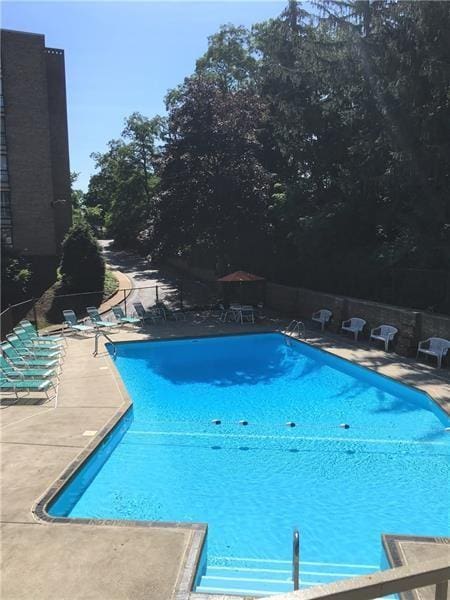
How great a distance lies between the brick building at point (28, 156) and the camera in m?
27.0

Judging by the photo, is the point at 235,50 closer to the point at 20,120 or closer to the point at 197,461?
the point at 20,120

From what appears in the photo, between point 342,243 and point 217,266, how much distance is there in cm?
917

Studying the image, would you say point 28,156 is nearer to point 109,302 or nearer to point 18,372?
point 109,302

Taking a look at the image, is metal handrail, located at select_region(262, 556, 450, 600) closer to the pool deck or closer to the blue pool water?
the pool deck

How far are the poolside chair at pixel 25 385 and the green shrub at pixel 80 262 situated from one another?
1419cm

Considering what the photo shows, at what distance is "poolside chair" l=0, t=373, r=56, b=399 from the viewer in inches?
428

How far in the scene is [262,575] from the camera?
5473mm

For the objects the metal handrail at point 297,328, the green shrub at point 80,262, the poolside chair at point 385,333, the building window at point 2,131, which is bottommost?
the metal handrail at point 297,328

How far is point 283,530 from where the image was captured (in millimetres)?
6559

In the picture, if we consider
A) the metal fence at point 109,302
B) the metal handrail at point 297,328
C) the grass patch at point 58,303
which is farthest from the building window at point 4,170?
the metal handrail at point 297,328

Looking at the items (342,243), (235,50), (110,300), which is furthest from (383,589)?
(235,50)

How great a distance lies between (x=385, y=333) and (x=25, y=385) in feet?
35.8

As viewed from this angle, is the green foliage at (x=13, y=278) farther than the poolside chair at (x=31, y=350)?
Yes

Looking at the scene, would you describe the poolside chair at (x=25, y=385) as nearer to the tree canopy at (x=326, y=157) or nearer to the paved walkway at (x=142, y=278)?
the tree canopy at (x=326, y=157)
